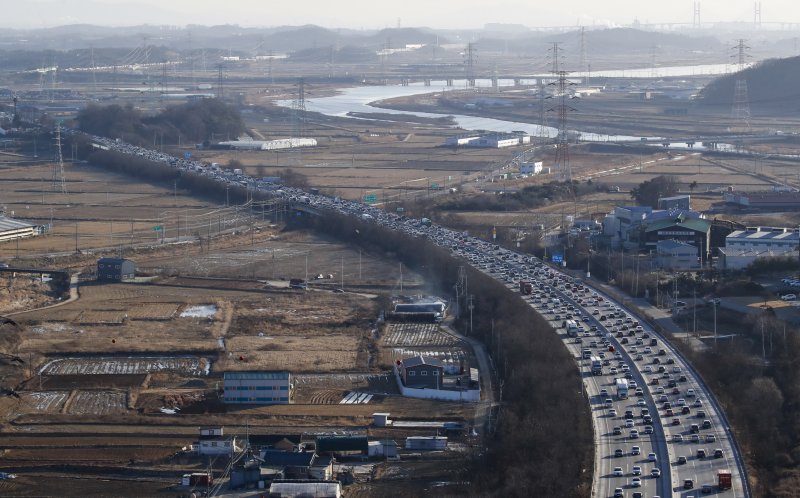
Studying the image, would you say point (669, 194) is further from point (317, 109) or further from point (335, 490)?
point (317, 109)

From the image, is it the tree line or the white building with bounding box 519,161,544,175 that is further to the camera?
the tree line

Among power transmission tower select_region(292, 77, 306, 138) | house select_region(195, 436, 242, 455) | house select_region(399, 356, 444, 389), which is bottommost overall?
house select_region(195, 436, 242, 455)

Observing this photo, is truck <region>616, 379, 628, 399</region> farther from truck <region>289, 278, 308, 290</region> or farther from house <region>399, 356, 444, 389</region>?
truck <region>289, 278, 308, 290</region>

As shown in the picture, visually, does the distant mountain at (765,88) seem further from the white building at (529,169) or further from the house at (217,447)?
the house at (217,447)

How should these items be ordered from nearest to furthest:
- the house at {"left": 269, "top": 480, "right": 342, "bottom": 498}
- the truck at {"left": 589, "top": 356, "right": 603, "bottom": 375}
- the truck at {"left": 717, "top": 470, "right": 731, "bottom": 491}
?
1. the truck at {"left": 717, "top": 470, "right": 731, "bottom": 491}
2. the house at {"left": 269, "top": 480, "right": 342, "bottom": 498}
3. the truck at {"left": 589, "top": 356, "right": 603, "bottom": 375}

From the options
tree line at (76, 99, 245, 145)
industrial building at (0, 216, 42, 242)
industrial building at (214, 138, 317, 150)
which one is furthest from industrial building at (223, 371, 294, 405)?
tree line at (76, 99, 245, 145)

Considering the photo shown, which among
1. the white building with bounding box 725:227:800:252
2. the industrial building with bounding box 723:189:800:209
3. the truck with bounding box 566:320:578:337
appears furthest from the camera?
the industrial building with bounding box 723:189:800:209

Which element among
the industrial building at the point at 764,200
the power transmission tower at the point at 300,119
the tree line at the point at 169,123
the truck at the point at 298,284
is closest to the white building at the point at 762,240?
the industrial building at the point at 764,200

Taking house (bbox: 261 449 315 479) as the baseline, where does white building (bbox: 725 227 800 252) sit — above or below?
above
